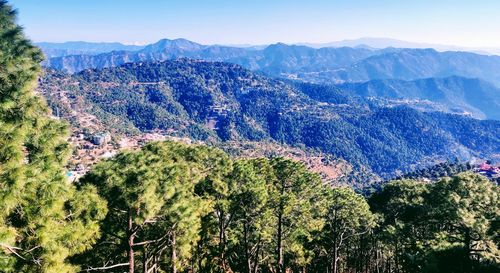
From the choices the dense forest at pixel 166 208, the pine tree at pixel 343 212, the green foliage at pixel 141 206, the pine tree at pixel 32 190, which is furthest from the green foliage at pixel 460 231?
the pine tree at pixel 32 190

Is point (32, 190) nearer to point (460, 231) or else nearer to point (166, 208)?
point (166, 208)

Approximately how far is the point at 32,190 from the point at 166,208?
23.9 ft

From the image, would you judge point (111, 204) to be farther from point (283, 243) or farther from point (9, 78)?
point (283, 243)

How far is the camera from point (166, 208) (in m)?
16.7

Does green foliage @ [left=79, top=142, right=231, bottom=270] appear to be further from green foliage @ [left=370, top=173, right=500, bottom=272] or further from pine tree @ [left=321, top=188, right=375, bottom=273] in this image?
green foliage @ [left=370, top=173, right=500, bottom=272]

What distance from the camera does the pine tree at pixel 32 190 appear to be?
31.0 feet

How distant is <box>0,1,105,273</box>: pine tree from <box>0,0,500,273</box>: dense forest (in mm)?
34

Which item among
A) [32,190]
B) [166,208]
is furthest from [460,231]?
[32,190]

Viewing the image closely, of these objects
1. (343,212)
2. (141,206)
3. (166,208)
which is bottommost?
(343,212)

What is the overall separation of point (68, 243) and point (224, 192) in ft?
43.2

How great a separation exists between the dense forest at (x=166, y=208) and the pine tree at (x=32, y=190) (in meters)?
0.03

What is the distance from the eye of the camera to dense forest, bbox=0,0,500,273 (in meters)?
10.4

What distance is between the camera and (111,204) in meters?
16.1

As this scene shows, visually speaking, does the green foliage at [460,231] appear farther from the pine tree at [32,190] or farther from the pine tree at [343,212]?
the pine tree at [32,190]
